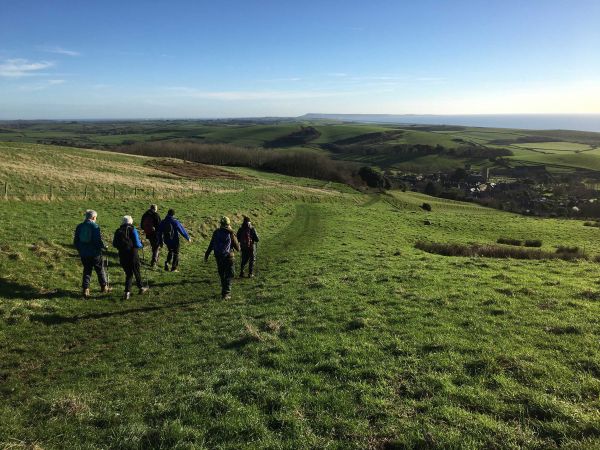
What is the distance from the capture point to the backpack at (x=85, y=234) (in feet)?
44.5

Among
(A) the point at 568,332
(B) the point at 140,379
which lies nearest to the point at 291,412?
(B) the point at 140,379

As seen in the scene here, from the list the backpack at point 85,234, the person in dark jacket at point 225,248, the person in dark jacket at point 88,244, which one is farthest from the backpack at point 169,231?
the person in dark jacket at point 225,248

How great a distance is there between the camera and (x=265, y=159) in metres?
124

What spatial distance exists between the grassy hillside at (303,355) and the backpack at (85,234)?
205cm

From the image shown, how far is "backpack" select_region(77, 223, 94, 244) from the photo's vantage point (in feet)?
44.5

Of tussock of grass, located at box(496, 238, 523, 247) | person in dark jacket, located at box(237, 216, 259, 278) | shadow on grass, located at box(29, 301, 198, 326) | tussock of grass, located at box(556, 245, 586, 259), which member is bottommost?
tussock of grass, located at box(496, 238, 523, 247)

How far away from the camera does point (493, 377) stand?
7.34 metres

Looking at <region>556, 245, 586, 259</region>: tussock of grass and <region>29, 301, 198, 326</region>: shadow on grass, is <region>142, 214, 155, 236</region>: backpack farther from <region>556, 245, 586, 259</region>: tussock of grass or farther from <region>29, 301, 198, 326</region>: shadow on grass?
<region>556, 245, 586, 259</region>: tussock of grass

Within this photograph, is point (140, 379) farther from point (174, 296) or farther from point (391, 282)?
point (391, 282)

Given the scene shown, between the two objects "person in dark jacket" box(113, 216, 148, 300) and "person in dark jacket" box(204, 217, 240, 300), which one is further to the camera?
"person in dark jacket" box(204, 217, 240, 300)

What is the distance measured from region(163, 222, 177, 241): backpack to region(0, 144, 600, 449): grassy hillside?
1683 mm

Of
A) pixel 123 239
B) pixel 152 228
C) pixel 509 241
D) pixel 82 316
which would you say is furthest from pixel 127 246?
pixel 509 241

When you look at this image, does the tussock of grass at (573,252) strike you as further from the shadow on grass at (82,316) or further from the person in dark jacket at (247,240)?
the shadow on grass at (82,316)

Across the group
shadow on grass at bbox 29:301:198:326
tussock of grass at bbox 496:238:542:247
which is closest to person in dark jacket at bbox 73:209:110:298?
shadow on grass at bbox 29:301:198:326
